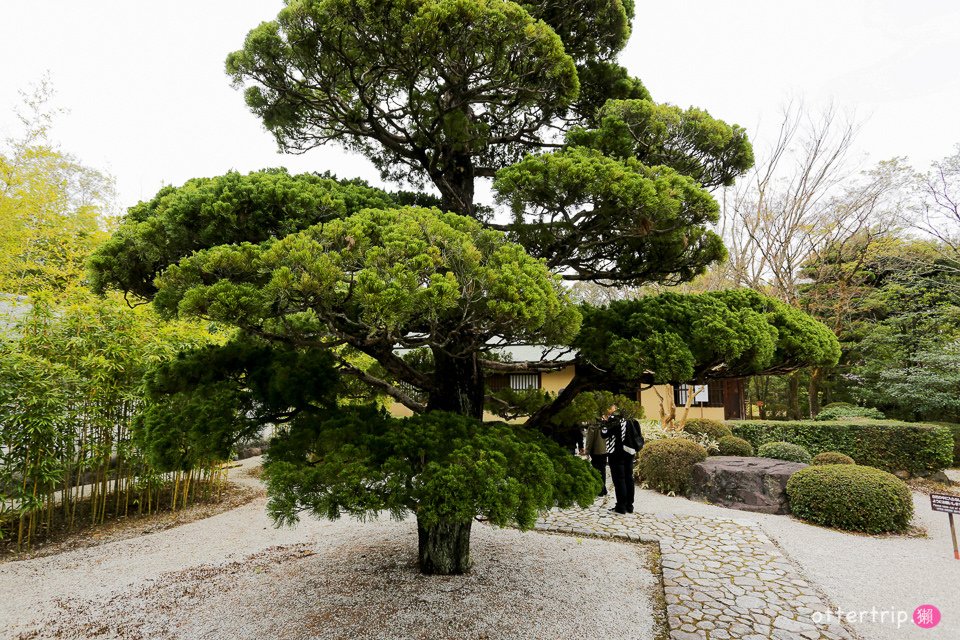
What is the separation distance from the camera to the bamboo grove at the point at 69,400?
13.2 feet

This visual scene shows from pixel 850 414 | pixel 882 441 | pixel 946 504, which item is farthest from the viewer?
pixel 850 414

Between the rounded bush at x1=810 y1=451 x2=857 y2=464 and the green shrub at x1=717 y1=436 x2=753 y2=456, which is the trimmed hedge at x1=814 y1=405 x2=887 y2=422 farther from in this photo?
the rounded bush at x1=810 y1=451 x2=857 y2=464

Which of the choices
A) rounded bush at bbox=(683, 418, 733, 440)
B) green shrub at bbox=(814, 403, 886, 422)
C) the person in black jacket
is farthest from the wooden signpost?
green shrub at bbox=(814, 403, 886, 422)

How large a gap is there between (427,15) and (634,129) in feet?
5.14

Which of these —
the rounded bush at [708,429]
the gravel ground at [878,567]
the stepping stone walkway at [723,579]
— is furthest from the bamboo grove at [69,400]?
the rounded bush at [708,429]

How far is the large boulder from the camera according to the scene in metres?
5.73

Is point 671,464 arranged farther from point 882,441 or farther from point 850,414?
point 850,414

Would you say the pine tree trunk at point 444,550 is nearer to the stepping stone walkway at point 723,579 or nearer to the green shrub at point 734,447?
the stepping stone walkway at point 723,579

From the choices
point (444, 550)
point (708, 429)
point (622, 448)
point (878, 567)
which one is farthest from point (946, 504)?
point (708, 429)

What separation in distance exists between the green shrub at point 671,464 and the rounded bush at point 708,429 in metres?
2.20

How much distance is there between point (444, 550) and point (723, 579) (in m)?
2.24

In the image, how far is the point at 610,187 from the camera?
2518mm

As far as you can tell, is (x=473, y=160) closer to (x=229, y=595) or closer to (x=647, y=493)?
(x=229, y=595)

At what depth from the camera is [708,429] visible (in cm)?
886
